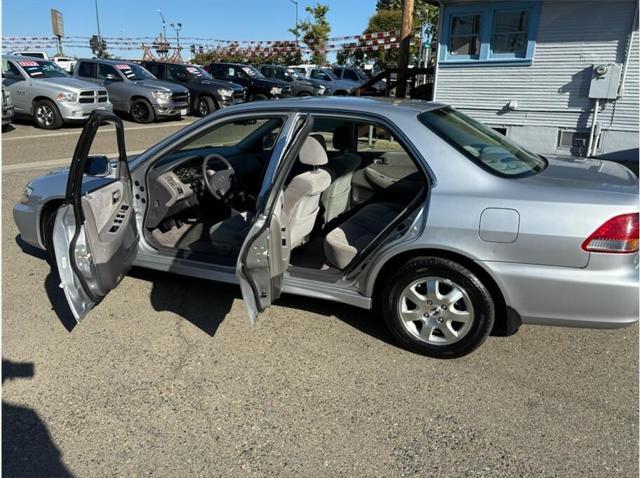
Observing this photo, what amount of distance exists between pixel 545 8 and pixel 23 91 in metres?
13.1

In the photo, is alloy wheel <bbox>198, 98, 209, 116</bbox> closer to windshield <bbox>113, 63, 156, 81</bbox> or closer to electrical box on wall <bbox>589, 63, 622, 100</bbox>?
windshield <bbox>113, 63, 156, 81</bbox>

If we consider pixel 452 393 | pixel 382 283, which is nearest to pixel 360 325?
pixel 382 283

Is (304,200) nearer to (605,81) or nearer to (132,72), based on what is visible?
(605,81)

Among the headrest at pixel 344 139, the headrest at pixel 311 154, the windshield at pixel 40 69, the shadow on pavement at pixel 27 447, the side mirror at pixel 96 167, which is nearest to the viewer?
the shadow on pavement at pixel 27 447

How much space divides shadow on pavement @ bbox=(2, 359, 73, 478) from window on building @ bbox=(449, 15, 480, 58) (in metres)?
12.1

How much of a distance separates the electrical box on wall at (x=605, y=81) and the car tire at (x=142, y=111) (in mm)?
11661

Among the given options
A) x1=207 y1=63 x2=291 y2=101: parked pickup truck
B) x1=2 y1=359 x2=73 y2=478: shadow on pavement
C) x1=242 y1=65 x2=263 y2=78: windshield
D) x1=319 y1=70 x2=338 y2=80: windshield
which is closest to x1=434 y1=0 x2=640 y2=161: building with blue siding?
x1=207 y1=63 x2=291 y2=101: parked pickup truck

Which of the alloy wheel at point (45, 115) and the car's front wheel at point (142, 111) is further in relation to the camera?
the car's front wheel at point (142, 111)

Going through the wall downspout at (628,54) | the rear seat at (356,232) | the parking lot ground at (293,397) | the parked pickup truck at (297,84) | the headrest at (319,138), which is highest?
the wall downspout at (628,54)

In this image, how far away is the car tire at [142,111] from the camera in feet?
49.1

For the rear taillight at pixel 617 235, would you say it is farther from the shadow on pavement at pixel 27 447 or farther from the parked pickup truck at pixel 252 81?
the parked pickup truck at pixel 252 81

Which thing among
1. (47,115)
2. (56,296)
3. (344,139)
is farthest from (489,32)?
(47,115)

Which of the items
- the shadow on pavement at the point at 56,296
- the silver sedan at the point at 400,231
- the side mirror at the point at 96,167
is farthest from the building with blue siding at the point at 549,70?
the shadow on pavement at the point at 56,296

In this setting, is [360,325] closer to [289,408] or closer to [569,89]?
[289,408]
